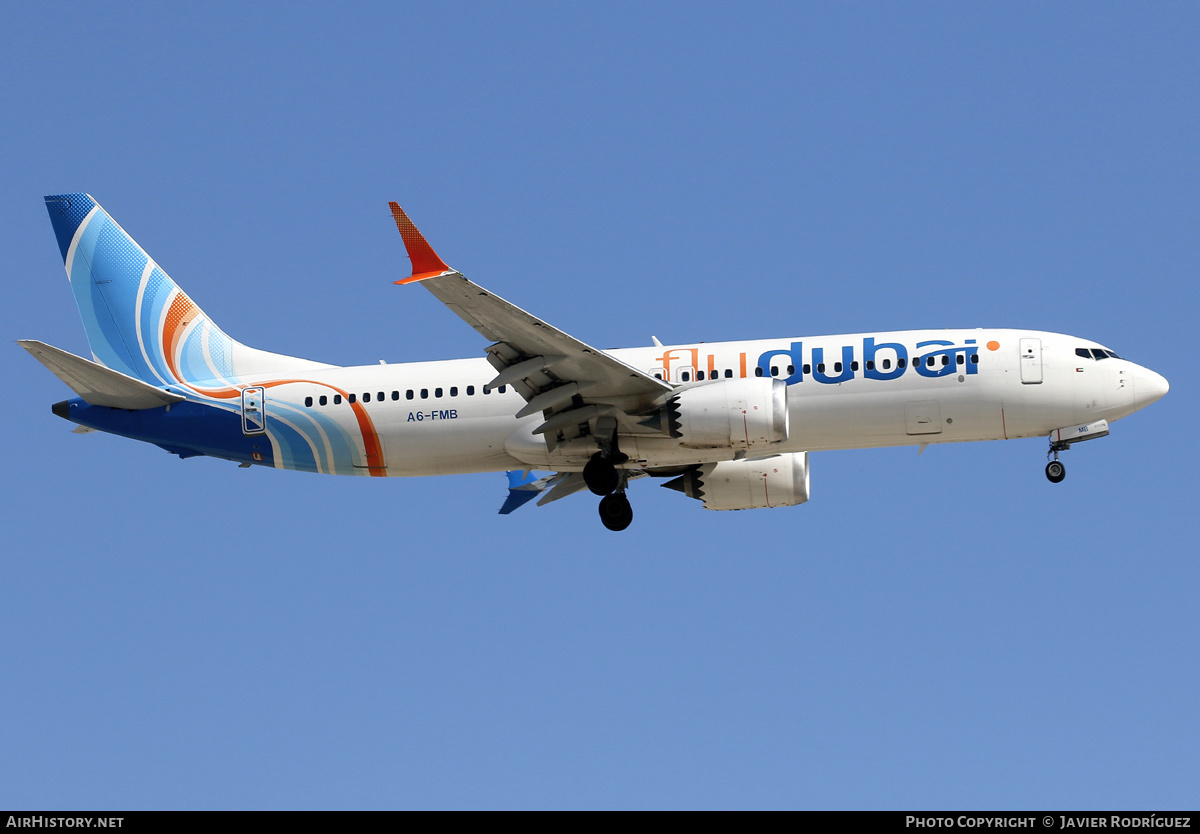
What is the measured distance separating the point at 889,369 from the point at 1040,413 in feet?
12.8

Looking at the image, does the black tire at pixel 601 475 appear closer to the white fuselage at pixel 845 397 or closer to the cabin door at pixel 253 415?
the white fuselage at pixel 845 397

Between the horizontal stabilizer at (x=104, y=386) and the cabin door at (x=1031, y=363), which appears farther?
the horizontal stabilizer at (x=104, y=386)

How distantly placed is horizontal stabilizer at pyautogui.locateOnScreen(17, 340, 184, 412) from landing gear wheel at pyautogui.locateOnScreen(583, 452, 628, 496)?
36.2 feet

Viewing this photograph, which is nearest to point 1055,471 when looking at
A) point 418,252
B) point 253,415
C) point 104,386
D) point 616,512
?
point 616,512

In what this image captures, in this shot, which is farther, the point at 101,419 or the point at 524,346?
the point at 101,419

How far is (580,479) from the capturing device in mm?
39562

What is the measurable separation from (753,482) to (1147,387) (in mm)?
10557

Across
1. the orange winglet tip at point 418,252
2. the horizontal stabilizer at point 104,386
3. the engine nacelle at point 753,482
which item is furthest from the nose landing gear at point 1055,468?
the horizontal stabilizer at point 104,386

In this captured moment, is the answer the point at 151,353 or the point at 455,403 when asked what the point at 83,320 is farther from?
the point at 455,403

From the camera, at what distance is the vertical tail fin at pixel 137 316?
38281mm

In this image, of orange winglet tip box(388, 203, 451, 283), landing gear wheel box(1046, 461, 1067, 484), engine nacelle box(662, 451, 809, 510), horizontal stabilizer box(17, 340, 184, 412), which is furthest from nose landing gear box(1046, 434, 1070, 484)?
horizontal stabilizer box(17, 340, 184, 412)

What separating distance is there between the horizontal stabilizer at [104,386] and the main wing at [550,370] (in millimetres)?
9506
